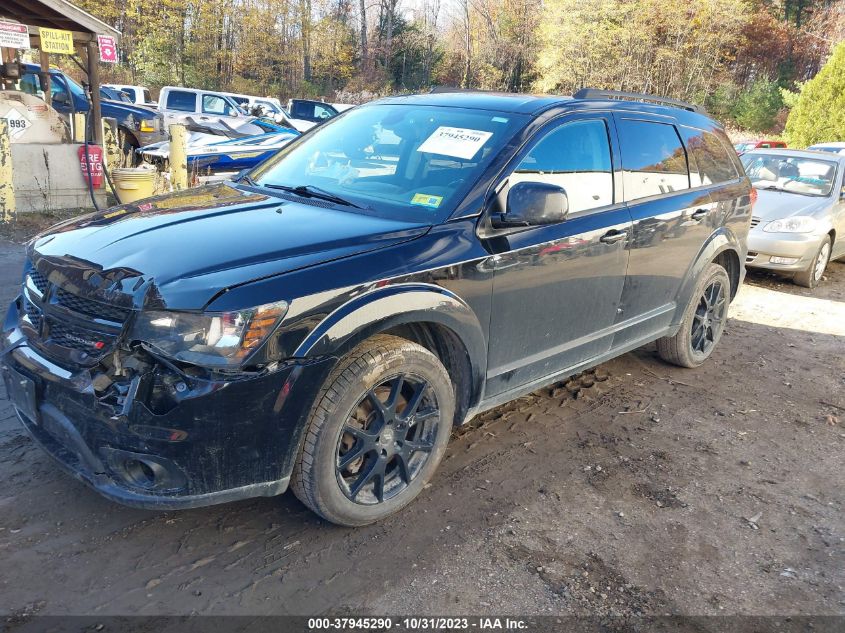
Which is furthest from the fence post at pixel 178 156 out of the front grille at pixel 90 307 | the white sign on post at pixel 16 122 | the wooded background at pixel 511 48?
→ the wooded background at pixel 511 48

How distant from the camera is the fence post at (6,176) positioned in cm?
794

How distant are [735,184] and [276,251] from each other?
13.2 feet

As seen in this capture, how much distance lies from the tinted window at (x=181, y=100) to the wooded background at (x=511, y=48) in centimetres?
1902

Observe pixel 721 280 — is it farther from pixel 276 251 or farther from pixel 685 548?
pixel 276 251

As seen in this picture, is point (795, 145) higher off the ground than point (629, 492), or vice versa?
point (795, 145)

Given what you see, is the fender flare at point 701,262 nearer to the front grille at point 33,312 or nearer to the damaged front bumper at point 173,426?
the damaged front bumper at point 173,426

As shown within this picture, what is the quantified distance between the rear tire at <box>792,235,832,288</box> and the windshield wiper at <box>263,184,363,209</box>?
286 inches

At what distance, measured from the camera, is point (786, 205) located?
865 cm

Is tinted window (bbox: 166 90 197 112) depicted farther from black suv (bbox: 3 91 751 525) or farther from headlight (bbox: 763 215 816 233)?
black suv (bbox: 3 91 751 525)

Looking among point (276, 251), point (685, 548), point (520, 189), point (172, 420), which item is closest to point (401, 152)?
point (520, 189)

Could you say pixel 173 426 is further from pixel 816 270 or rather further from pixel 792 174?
pixel 792 174

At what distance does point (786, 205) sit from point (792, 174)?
0.96m

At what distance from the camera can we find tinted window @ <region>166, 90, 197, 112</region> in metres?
16.4

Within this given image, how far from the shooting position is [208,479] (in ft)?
8.17
